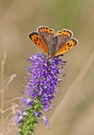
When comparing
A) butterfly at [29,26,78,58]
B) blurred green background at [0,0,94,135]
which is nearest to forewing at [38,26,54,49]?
butterfly at [29,26,78,58]

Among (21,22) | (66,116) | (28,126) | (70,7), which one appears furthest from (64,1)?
(28,126)

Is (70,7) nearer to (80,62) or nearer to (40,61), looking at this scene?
(80,62)

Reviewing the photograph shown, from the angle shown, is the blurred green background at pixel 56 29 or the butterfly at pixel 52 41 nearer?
the butterfly at pixel 52 41

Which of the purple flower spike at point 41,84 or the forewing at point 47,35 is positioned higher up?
the forewing at point 47,35

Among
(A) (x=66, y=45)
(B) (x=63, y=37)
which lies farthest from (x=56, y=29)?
(A) (x=66, y=45)

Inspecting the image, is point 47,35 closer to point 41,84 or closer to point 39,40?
point 39,40

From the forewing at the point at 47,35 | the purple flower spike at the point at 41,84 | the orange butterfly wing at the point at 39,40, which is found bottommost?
the purple flower spike at the point at 41,84

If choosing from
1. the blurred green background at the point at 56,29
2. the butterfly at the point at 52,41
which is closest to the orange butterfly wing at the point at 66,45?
the butterfly at the point at 52,41

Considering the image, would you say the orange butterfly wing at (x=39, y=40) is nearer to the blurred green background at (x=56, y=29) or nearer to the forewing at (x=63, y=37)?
the forewing at (x=63, y=37)
